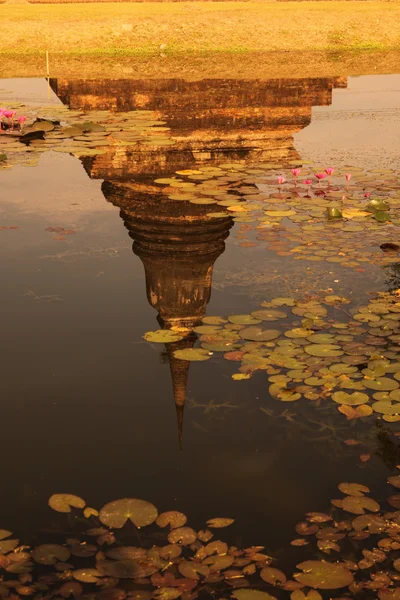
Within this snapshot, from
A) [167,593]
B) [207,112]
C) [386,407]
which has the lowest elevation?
[167,593]

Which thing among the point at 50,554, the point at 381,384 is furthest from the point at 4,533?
the point at 381,384

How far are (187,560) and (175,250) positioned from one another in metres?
6.98

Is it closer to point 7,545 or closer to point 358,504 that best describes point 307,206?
point 358,504

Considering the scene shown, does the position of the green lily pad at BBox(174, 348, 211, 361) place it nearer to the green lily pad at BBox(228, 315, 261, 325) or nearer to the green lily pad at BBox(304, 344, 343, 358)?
the green lily pad at BBox(228, 315, 261, 325)

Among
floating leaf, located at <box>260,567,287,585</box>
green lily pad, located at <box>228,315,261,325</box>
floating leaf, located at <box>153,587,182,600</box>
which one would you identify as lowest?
floating leaf, located at <box>153,587,182,600</box>

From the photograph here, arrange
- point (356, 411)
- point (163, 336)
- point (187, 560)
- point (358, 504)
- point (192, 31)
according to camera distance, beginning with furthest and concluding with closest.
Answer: point (192, 31) → point (163, 336) → point (356, 411) → point (358, 504) → point (187, 560)

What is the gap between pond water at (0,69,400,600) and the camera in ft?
17.0

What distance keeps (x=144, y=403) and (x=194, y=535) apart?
62.0 inches

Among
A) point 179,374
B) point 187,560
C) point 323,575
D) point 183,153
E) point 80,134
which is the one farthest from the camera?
point 80,134

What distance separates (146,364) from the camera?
6.66m

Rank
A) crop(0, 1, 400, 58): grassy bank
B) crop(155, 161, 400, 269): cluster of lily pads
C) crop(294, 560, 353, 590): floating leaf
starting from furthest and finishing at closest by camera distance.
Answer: crop(0, 1, 400, 58): grassy bank < crop(155, 161, 400, 269): cluster of lily pads < crop(294, 560, 353, 590): floating leaf

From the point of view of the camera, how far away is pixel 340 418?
228 inches

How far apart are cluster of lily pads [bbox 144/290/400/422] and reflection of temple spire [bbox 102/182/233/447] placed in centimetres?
25

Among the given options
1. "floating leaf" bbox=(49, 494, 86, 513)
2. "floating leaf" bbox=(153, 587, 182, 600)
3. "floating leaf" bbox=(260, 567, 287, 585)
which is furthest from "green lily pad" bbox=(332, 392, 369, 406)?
"floating leaf" bbox=(153, 587, 182, 600)
